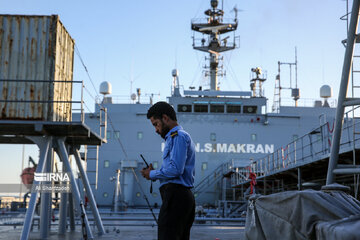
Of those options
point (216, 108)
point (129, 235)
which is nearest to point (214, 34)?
point (216, 108)

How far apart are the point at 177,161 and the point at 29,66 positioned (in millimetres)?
9429

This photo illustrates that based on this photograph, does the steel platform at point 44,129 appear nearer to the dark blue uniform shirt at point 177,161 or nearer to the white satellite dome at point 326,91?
the dark blue uniform shirt at point 177,161

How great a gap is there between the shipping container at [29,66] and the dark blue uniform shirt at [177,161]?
866cm

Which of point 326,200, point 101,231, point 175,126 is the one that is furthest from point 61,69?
point 326,200

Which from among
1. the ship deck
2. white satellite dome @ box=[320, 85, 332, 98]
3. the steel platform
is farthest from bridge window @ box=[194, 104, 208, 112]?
the steel platform

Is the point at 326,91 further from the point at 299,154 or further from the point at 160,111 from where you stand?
the point at 160,111

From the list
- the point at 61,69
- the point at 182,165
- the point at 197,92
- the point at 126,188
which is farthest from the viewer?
the point at 197,92

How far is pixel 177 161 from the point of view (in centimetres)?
398

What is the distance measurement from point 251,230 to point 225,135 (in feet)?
97.5

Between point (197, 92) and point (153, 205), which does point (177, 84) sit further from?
point (153, 205)

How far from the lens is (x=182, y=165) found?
3.99m

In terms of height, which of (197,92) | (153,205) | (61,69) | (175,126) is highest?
(197,92)

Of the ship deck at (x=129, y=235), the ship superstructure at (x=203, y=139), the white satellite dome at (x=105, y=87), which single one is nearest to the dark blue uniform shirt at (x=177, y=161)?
the ship deck at (x=129, y=235)

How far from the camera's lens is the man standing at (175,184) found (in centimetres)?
393
